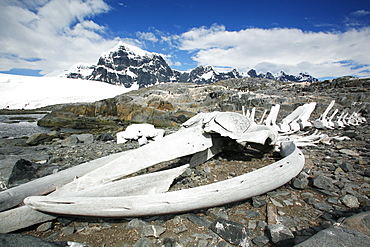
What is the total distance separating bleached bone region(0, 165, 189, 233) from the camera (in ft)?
5.77

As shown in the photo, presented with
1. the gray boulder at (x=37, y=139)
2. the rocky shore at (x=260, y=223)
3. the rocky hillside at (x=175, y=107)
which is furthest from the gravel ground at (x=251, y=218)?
the rocky hillside at (x=175, y=107)

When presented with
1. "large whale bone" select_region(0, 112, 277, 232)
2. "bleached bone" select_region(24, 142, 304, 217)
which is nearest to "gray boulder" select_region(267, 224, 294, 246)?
"bleached bone" select_region(24, 142, 304, 217)

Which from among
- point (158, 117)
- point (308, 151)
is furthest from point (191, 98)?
point (308, 151)

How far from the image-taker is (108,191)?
6.50 feet

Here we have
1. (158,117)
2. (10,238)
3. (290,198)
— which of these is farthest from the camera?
(158,117)

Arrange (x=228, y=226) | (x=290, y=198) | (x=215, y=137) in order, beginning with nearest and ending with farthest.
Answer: (x=228, y=226) < (x=290, y=198) < (x=215, y=137)

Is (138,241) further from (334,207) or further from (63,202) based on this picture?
(334,207)

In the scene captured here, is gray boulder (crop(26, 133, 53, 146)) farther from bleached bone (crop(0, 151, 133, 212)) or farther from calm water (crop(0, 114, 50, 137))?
bleached bone (crop(0, 151, 133, 212))

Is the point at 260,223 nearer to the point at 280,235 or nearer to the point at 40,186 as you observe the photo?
the point at 280,235

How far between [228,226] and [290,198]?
3.93 ft

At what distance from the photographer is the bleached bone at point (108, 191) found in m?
1.76

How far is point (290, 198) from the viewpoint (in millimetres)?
2605

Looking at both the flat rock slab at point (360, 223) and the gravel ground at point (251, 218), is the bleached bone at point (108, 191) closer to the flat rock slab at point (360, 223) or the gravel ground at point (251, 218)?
the gravel ground at point (251, 218)

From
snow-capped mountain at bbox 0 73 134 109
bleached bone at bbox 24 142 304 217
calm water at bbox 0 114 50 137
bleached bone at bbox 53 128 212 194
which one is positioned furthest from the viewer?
snow-capped mountain at bbox 0 73 134 109
